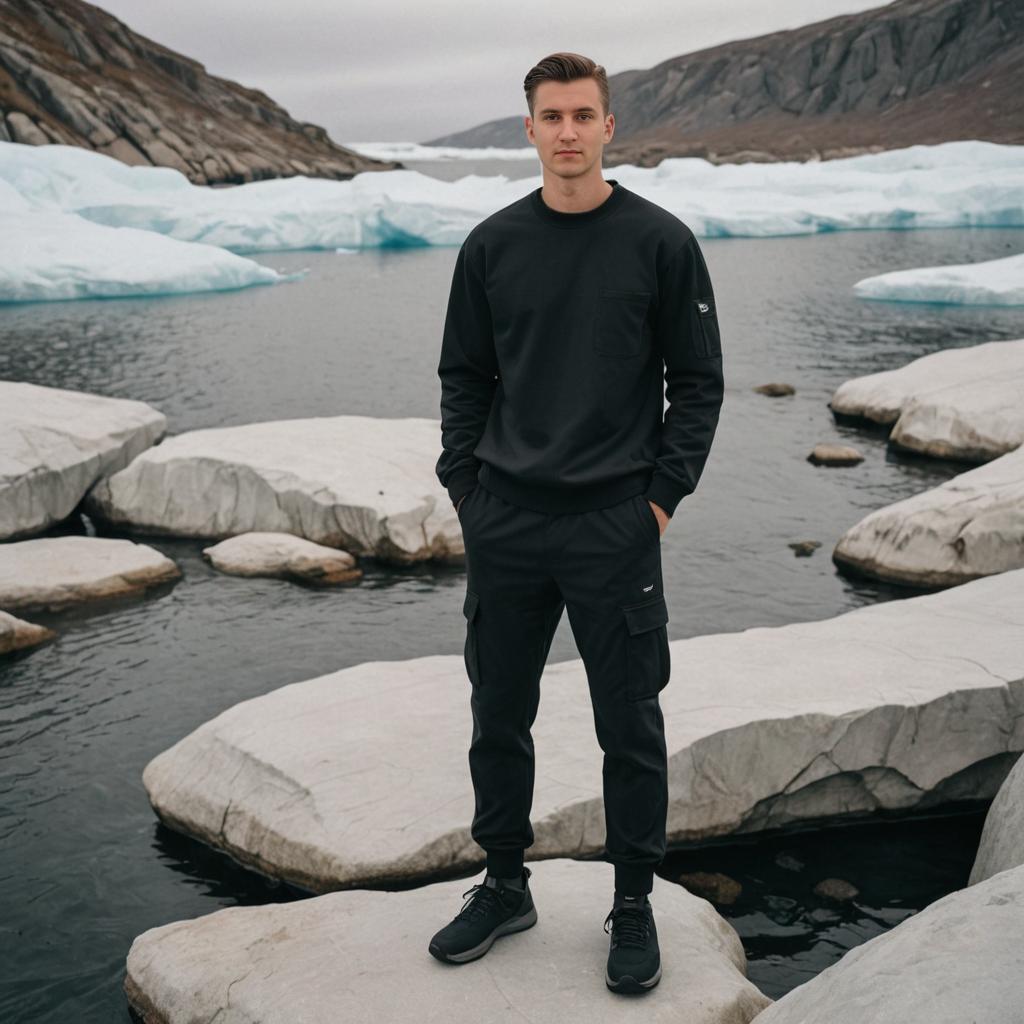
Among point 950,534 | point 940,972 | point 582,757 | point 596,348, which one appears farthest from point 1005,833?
point 950,534

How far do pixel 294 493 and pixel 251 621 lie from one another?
5.60 feet

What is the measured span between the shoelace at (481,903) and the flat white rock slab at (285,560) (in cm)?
632

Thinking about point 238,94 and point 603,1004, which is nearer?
point 603,1004

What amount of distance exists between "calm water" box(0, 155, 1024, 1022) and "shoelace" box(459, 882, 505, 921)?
169 centimetres

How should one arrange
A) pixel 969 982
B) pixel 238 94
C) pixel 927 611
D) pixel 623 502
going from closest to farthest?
pixel 969 982, pixel 623 502, pixel 927 611, pixel 238 94

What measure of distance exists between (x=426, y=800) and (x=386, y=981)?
171 cm

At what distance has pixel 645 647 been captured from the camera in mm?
3195

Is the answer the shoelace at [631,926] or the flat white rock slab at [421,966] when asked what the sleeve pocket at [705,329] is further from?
the flat white rock slab at [421,966]

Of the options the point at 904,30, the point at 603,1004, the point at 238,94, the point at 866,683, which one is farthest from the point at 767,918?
the point at 904,30

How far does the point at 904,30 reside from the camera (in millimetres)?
123250

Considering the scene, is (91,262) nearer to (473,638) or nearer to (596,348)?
(473,638)

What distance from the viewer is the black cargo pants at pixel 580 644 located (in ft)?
10.4

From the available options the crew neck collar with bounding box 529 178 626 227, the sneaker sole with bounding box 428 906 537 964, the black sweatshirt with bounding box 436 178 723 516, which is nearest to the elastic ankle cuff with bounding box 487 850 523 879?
the sneaker sole with bounding box 428 906 537 964

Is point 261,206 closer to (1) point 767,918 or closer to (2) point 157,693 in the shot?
(2) point 157,693
